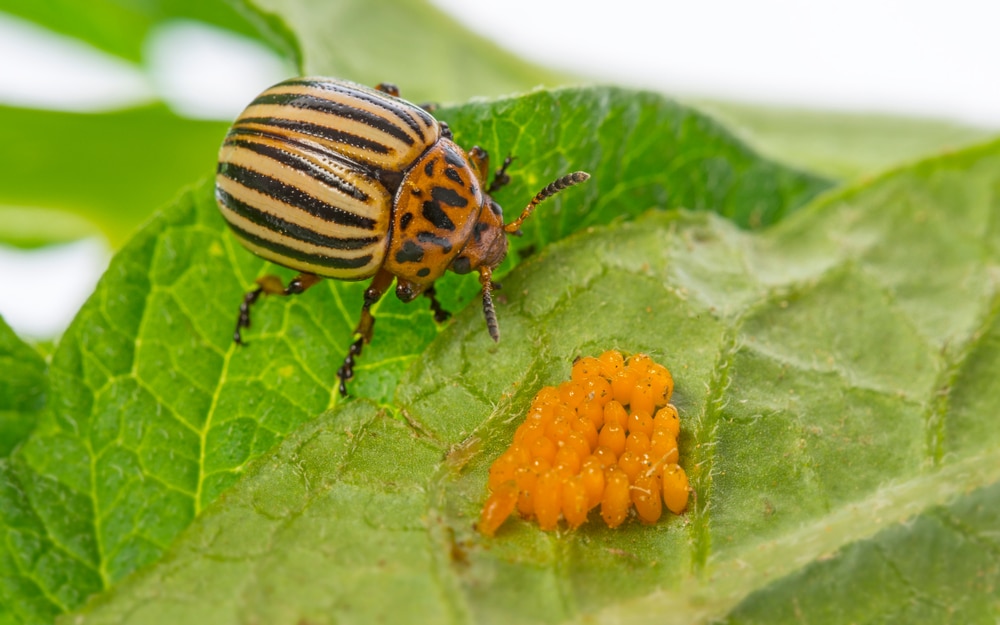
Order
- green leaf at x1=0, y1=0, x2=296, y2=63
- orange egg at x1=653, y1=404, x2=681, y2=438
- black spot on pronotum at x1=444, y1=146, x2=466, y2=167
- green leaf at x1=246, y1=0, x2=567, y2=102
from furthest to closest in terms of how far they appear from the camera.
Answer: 1. green leaf at x1=0, y1=0, x2=296, y2=63
2. green leaf at x1=246, y1=0, x2=567, y2=102
3. black spot on pronotum at x1=444, y1=146, x2=466, y2=167
4. orange egg at x1=653, y1=404, x2=681, y2=438

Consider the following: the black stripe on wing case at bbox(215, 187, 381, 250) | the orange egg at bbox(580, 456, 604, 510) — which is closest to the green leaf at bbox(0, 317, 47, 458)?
the black stripe on wing case at bbox(215, 187, 381, 250)

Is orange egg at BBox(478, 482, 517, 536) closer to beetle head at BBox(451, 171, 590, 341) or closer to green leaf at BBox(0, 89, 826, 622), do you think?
green leaf at BBox(0, 89, 826, 622)

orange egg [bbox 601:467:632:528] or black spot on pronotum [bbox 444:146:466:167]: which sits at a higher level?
black spot on pronotum [bbox 444:146:466:167]

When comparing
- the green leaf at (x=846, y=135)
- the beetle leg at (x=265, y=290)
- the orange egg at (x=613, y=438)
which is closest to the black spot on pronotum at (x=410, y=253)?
the beetle leg at (x=265, y=290)

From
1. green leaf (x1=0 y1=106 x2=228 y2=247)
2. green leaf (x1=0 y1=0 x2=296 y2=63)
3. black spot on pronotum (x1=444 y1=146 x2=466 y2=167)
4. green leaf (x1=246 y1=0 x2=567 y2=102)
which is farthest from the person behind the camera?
green leaf (x1=0 y1=0 x2=296 y2=63)

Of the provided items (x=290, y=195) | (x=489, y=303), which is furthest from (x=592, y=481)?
(x=290, y=195)

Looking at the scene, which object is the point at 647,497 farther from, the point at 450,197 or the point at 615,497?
the point at 450,197
